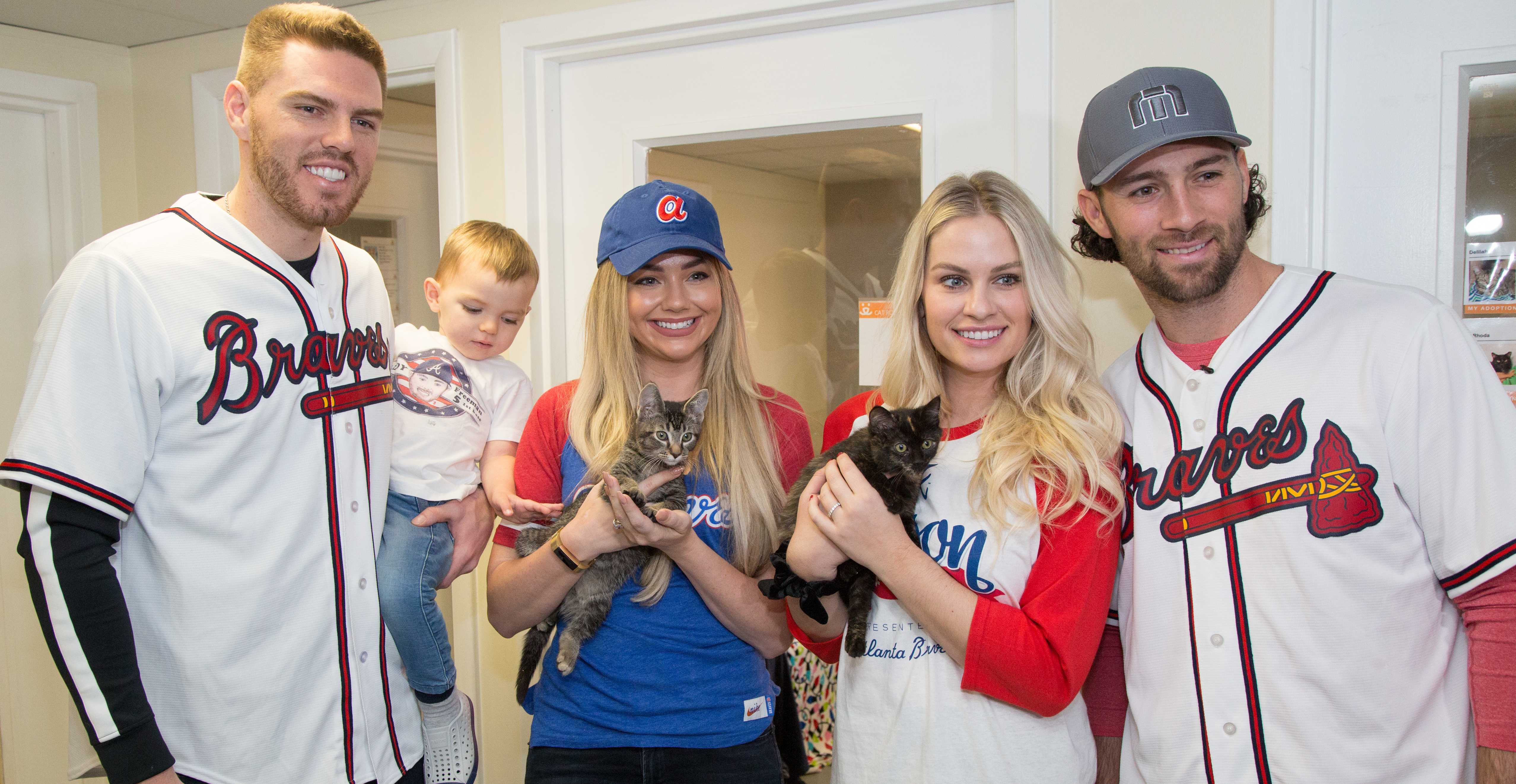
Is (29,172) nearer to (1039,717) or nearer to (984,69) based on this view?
(984,69)

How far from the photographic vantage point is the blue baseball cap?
72.9 inches

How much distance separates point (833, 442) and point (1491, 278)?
158 cm

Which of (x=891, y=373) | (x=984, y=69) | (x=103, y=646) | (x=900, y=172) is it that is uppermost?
(x=984, y=69)

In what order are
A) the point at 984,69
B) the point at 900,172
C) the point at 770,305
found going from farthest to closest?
the point at 770,305 < the point at 900,172 < the point at 984,69

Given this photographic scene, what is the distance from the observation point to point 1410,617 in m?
1.45

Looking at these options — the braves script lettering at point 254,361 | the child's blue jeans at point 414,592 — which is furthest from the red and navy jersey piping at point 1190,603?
the braves script lettering at point 254,361

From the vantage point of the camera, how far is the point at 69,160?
319 cm

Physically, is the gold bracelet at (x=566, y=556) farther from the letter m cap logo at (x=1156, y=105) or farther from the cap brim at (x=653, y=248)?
the letter m cap logo at (x=1156, y=105)

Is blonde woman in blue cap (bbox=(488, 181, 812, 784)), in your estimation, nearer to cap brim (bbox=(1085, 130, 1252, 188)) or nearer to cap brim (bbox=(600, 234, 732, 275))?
cap brim (bbox=(600, 234, 732, 275))

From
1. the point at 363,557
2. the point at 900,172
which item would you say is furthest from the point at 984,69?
the point at 363,557

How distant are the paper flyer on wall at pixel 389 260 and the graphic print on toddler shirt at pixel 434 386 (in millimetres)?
1486

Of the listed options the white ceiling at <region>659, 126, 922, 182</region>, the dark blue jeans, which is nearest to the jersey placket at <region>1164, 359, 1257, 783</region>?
the dark blue jeans

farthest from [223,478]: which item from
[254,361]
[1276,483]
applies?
[1276,483]

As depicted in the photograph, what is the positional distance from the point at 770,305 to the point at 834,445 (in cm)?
96
